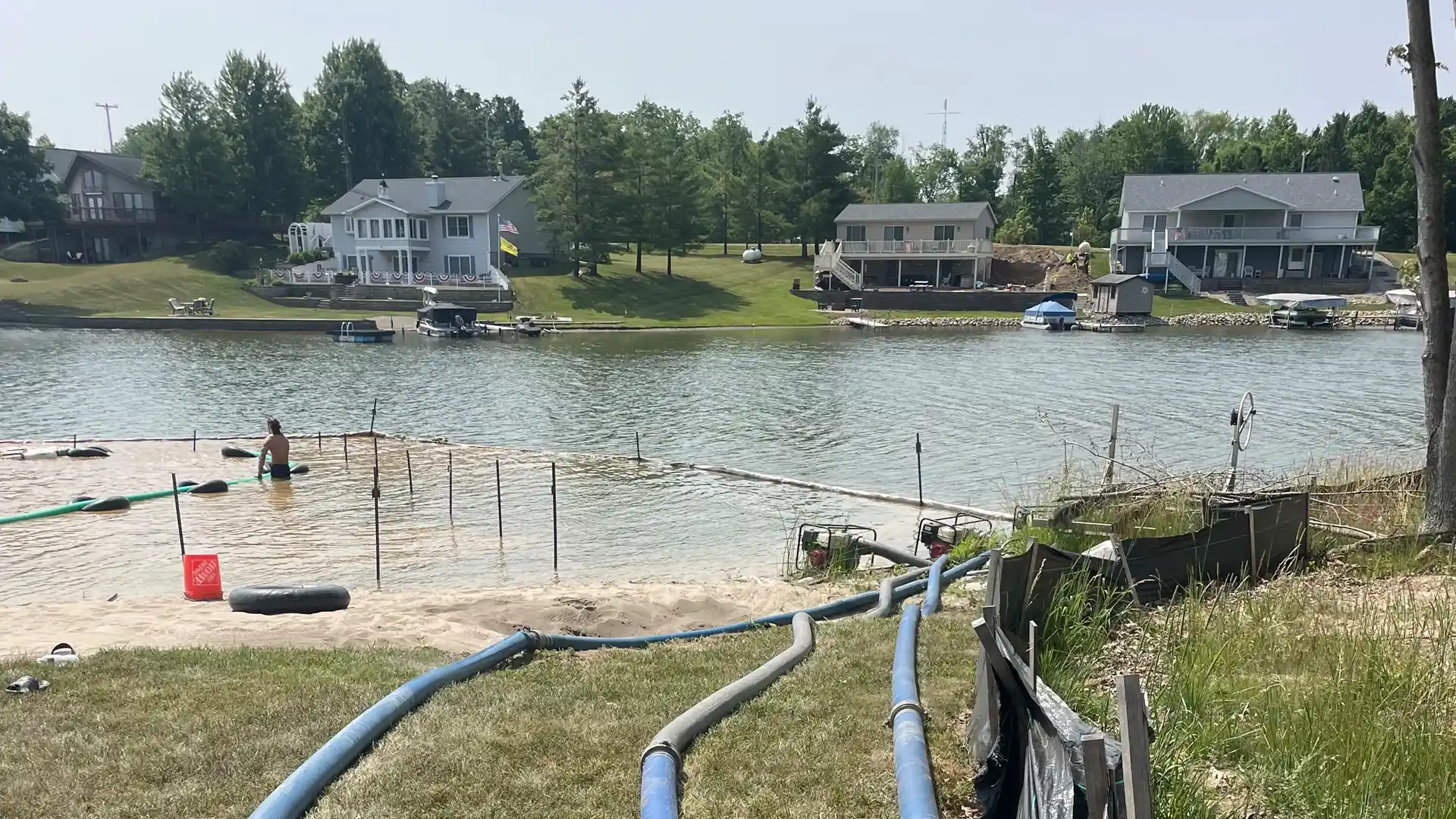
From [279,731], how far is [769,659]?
3734mm

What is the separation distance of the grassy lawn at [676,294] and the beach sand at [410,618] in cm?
5185

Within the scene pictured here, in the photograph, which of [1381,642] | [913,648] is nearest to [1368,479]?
[1381,642]

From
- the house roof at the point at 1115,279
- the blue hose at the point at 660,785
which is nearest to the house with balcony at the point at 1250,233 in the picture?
the house roof at the point at 1115,279

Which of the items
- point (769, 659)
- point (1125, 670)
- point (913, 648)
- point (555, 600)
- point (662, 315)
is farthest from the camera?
point (662, 315)

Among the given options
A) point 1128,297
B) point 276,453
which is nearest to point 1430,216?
point 276,453

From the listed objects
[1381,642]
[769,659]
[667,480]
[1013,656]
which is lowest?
[667,480]

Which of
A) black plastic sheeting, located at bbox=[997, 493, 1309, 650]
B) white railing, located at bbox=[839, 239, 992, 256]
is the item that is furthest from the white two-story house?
black plastic sheeting, located at bbox=[997, 493, 1309, 650]

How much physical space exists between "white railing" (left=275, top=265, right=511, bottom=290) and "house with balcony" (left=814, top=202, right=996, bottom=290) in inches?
1000

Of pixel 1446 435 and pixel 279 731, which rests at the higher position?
pixel 1446 435

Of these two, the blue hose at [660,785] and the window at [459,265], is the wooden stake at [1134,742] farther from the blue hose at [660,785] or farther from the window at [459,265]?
the window at [459,265]

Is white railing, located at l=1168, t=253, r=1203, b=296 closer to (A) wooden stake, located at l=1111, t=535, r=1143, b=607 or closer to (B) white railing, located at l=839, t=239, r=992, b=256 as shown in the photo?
(B) white railing, located at l=839, t=239, r=992, b=256

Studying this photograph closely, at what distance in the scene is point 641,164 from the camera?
7544cm

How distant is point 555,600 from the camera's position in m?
11.6

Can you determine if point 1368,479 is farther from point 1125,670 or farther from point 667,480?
point 667,480
